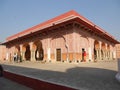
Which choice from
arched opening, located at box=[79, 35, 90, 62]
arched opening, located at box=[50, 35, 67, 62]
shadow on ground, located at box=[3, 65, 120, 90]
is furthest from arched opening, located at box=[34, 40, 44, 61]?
shadow on ground, located at box=[3, 65, 120, 90]

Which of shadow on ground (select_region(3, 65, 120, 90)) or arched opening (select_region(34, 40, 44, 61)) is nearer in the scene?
shadow on ground (select_region(3, 65, 120, 90))

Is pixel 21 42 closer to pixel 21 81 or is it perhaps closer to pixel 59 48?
pixel 59 48

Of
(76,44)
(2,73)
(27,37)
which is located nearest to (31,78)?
(2,73)

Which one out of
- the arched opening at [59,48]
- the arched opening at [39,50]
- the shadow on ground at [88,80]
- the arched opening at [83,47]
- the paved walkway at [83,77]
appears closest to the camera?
the shadow on ground at [88,80]

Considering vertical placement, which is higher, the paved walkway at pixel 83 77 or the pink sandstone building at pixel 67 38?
the pink sandstone building at pixel 67 38

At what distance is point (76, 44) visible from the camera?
19.0 meters

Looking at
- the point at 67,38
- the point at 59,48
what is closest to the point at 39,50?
the point at 59,48

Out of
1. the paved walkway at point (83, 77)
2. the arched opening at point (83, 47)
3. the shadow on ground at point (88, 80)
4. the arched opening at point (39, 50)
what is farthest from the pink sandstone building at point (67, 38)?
the shadow on ground at point (88, 80)

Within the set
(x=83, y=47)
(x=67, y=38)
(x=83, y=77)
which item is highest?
(x=67, y=38)

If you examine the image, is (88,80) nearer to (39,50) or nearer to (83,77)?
(83,77)

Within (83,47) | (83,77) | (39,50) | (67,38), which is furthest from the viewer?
(39,50)

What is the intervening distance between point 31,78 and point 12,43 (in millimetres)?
26071

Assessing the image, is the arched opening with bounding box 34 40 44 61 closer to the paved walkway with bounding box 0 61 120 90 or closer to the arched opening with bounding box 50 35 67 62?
the arched opening with bounding box 50 35 67 62

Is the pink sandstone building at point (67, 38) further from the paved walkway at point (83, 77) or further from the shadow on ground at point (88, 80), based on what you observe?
the shadow on ground at point (88, 80)
